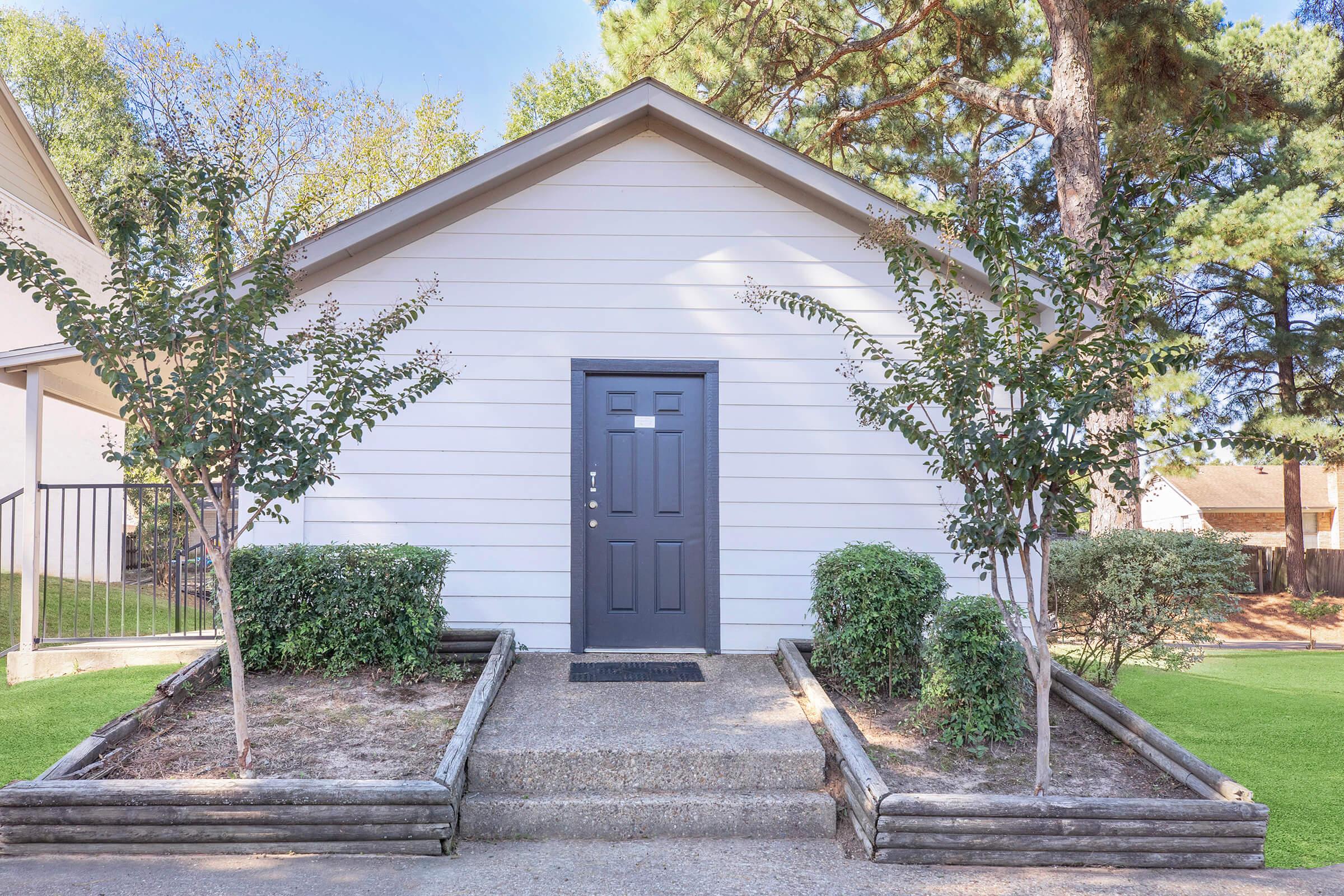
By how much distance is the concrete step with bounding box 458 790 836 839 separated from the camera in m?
3.92

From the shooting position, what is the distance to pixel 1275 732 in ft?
19.0

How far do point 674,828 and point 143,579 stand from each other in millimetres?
12826

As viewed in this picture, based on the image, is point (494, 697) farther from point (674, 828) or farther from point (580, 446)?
point (580, 446)

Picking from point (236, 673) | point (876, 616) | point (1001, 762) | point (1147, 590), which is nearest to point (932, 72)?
point (1147, 590)

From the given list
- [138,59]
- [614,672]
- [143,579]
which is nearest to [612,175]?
[614,672]

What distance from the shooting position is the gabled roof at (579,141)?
602 cm

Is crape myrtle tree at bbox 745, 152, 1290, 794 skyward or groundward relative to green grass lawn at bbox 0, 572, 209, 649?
skyward

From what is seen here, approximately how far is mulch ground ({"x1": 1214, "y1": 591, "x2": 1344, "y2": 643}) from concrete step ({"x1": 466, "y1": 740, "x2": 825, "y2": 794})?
14.4 meters

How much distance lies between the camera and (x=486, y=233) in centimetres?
639

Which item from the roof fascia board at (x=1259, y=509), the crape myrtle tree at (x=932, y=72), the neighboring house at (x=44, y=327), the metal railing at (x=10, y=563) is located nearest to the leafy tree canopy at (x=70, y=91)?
the neighboring house at (x=44, y=327)

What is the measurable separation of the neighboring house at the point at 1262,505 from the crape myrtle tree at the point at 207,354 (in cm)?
2850

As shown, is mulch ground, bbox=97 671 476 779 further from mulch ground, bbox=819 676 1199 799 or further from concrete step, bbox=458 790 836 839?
mulch ground, bbox=819 676 1199 799

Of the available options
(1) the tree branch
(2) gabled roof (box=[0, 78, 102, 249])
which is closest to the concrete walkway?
(1) the tree branch

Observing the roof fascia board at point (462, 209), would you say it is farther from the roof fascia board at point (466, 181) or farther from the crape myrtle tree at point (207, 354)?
the crape myrtle tree at point (207, 354)
